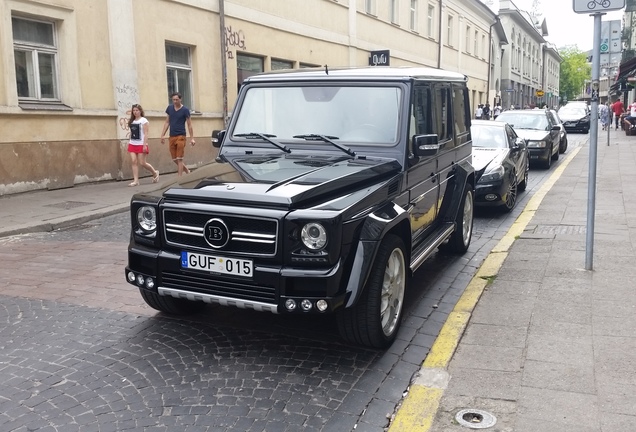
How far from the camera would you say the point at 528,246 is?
7410 mm

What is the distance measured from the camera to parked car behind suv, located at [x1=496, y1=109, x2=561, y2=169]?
15.8 meters

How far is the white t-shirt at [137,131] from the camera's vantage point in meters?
12.3

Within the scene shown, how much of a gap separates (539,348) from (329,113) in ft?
7.94

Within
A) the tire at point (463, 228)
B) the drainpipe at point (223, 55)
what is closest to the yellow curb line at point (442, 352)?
the tire at point (463, 228)

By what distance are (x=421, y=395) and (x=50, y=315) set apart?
3.06 meters

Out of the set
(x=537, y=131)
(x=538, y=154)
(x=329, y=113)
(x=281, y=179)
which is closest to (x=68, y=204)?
(x=329, y=113)

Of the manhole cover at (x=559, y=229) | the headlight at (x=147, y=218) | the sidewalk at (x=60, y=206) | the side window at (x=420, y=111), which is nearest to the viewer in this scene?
the headlight at (x=147, y=218)

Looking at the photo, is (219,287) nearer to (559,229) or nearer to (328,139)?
(328,139)

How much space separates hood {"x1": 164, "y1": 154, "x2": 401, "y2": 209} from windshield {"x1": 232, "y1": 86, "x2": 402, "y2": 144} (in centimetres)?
31

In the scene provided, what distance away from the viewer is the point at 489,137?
11227 millimetres

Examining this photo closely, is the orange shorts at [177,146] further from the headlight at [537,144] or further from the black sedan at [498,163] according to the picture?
the headlight at [537,144]

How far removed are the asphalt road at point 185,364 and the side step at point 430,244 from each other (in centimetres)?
45

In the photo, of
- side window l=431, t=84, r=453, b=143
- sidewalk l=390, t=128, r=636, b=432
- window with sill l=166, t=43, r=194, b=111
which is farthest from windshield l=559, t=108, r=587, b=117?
side window l=431, t=84, r=453, b=143

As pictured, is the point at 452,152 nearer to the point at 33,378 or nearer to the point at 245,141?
the point at 245,141
